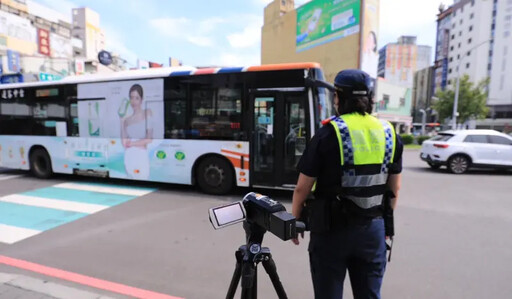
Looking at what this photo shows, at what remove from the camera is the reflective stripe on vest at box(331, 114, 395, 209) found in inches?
67.2

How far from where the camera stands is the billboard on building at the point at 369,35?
1113 inches

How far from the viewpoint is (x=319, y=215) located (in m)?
1.75

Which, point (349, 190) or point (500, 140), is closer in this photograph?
point (349, 190)

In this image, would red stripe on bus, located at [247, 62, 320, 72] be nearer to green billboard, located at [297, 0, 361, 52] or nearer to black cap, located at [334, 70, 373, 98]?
black cap, located at [334, 70, 373, 98]

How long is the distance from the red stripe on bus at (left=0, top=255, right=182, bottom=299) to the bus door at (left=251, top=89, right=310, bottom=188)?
376cm

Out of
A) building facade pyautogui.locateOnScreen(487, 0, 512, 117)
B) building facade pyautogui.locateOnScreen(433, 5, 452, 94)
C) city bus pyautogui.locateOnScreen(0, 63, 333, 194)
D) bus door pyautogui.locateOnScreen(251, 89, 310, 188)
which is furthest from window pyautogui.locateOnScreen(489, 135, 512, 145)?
building facade pyautogui.locateOnScreen(433, 5, 452, 94)

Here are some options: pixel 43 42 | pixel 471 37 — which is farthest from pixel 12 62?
pixel 471 37

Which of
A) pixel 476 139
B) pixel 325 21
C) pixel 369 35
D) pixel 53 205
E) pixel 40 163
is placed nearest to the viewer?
pixel 53 205

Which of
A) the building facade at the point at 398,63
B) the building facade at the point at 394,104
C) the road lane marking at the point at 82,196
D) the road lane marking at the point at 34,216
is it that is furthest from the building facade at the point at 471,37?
the road lane marking at the point at 34,216

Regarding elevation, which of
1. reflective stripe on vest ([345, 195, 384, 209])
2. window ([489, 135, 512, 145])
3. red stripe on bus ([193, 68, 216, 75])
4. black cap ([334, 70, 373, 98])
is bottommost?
window ([489, 135, 512, 145])

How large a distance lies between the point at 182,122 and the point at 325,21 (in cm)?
3207

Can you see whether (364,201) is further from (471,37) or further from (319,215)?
(471,37)

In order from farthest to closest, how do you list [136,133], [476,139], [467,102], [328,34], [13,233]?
[328,34]
[467,102]
[476,139]
[136,133]
[13,233]

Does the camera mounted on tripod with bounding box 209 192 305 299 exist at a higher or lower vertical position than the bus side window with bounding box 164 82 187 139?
lower
